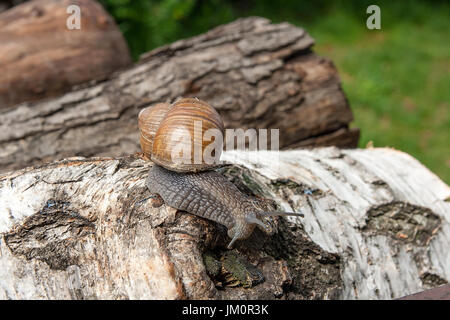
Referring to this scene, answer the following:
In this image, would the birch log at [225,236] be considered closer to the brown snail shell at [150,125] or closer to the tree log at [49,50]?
the brown snail shell at [150,125]

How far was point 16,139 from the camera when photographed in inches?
145

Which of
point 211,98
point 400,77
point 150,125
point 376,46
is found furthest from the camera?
point 376,46

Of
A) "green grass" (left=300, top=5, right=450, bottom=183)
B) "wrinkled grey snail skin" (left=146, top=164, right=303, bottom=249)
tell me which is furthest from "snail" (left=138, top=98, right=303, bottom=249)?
"green grass" (left=300, top=5, right=450, bottom=183)

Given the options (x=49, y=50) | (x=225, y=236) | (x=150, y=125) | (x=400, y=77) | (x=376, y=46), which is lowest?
(x=400, y=77)

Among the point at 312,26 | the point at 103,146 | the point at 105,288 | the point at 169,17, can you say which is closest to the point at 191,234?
the point at 105,288

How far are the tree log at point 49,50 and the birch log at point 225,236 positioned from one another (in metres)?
2.20

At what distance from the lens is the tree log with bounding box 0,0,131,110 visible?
4285 millimetres

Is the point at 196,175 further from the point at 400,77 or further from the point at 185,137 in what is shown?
the point at 400,77

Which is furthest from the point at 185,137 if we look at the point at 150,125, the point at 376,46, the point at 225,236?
the point at 376,46

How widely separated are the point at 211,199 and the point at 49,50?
3021 mm

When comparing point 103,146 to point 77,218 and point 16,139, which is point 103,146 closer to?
point 16,139

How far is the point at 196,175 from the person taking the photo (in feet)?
7.43

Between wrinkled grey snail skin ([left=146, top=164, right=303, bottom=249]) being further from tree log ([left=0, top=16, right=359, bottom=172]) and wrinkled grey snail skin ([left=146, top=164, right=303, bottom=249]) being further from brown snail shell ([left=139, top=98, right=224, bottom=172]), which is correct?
tree log ([left=0, top=16, right=359, bottom=172])
